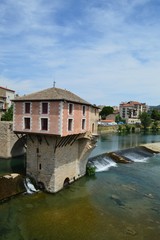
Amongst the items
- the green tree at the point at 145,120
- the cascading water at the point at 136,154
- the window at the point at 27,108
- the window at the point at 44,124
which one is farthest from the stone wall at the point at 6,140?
the green tree at the point at 145,120

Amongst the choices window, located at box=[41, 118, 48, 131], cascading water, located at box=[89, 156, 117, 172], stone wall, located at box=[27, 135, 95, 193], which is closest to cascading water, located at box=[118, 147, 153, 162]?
cascading water, located at box=[89, 156, 117, 172]

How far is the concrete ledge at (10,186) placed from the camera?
60.3 ft

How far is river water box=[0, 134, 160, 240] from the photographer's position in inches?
567

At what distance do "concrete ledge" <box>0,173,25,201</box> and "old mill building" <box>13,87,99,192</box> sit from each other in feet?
6.36

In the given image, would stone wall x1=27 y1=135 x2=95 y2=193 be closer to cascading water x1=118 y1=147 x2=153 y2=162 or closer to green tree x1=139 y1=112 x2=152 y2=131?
cascading water x1=118 y1=147 x2=153 y2=162

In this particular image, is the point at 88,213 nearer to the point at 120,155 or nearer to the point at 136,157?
the point at 120,155

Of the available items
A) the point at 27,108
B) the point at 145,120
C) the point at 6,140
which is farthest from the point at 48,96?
the point at 145,120

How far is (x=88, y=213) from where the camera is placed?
17.1 metres

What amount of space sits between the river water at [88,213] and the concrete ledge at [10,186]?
54 cm

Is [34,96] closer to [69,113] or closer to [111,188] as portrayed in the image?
[69,113]

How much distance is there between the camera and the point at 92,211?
1752 centimetres

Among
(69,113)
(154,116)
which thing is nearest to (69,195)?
(69,113)

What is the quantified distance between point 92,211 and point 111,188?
5653 mm

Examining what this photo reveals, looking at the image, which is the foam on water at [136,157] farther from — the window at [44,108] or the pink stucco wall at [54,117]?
the window at [44,108]
